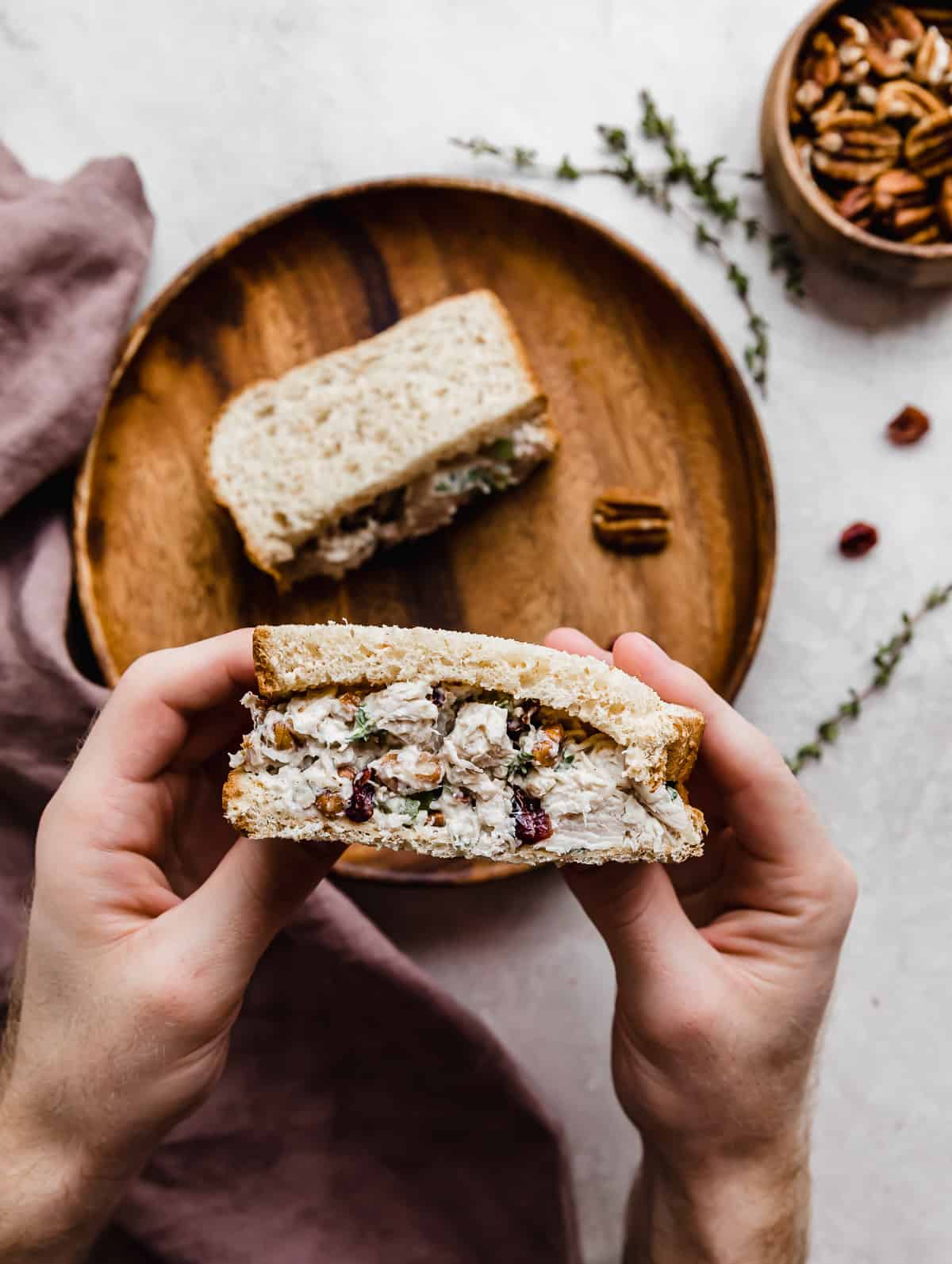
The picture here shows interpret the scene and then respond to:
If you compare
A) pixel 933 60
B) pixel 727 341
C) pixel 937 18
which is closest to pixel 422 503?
pixel 727 341

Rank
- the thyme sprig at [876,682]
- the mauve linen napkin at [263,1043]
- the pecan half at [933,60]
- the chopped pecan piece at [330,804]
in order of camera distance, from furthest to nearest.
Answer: the thyme sprig at [876,682] → the pecan half at [933,60] → the mauve linen napkin at [263,1043] → the chopped pecan piece at [330,804]

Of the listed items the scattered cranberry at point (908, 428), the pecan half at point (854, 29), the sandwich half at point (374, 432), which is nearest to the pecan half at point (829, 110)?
the pecan half at point (854, 29)

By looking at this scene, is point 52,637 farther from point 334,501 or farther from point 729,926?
point 729,926

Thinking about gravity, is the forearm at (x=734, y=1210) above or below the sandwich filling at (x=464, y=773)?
below

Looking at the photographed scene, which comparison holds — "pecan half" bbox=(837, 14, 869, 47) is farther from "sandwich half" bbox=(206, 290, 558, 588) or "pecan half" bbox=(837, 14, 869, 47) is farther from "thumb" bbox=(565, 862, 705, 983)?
"thumb" bbox=(565, 862, 705, 983)

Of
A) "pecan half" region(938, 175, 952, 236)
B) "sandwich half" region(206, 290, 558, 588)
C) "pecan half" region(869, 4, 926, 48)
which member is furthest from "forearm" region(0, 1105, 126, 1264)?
"pecan half" region(869, 4, 926, 48)

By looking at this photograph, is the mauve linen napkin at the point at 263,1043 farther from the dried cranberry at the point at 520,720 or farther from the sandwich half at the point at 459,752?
the dried cranberry at the point at 520,720

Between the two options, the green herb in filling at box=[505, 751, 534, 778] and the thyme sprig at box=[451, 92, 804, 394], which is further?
the thyme sprig at box=[451, 92, 804, 394]

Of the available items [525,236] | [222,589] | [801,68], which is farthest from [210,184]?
[801,68]
